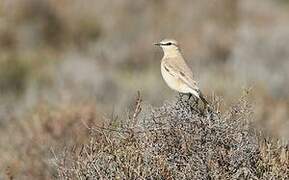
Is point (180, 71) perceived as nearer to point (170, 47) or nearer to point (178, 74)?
point (178, 74)

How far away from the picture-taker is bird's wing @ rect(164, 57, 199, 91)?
26.4ft

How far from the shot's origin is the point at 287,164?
6715 mm

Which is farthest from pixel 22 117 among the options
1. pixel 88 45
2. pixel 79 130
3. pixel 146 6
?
pixel 146 6

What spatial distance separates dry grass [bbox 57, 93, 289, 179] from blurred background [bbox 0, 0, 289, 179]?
113 inches

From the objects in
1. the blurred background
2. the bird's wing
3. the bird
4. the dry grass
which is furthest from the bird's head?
the dry grass

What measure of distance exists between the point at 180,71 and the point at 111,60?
11.8 m

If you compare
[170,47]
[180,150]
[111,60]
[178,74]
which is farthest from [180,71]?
[111,60]

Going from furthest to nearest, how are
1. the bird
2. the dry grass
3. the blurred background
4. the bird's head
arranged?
the blurred background
the bird's head
the bird
the dry grass

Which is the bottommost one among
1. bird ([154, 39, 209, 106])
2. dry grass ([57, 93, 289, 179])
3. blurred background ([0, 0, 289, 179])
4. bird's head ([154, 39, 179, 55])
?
blurred background ([0, 0, 289, 179])

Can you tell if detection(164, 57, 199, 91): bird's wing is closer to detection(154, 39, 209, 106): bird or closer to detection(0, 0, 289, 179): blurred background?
detection(154, 39, 209, 106): bird

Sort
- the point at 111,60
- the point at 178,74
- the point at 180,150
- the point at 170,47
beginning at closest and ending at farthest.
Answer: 1. the point at 180,150
2. the point at 178,74
3. the point at 170,47
4. the point at 111,60

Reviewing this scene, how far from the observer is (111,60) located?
65.4 feet

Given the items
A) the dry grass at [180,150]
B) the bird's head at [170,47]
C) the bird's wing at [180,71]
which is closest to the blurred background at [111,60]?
the bird's head at [170,47]

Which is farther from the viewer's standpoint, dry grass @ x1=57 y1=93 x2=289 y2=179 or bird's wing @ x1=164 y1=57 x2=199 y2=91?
bird's wing @ x1=164 y1=57 x2=199 y2=91
